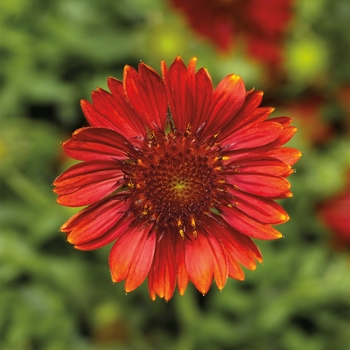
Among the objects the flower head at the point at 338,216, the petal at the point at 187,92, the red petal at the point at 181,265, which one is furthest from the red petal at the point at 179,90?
the flower head at the point at 338,216

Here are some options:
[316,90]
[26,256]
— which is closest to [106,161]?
[26,256]

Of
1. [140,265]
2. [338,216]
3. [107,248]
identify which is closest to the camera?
[140,265]

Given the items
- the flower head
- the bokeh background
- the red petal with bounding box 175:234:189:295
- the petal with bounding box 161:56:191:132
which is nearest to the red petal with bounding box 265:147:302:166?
the petal with bounding box 161:56:191:132

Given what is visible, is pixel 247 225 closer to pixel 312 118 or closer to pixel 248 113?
pixel 248 113

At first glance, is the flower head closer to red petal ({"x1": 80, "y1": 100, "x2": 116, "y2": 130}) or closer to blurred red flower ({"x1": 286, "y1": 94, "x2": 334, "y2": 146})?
blurred red flower ({"x1": 286, "y1": 94, "x2": 334, "y2": 146})

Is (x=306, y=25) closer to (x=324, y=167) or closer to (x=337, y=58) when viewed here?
(x=337, y=58)

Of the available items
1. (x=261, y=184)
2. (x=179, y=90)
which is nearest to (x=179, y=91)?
(x=179, y=90)

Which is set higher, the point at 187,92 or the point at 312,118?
the point at 312,118
